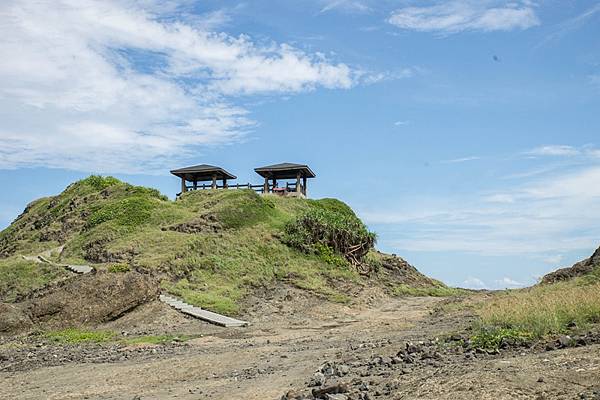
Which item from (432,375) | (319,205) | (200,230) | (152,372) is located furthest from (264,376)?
(319,205)

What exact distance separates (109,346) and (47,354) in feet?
5.59

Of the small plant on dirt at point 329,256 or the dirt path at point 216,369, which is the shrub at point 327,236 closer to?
the small plant on dirt at point 329,256

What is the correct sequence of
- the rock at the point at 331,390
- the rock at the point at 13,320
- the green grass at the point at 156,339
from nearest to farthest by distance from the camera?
the rock at the point at 331,390, the green grass at the point at 156,339, the rock at the point at 13,320

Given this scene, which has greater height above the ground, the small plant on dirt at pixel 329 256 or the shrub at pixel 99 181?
the shrub at pixel 99 181

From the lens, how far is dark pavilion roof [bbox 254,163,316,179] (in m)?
53.2

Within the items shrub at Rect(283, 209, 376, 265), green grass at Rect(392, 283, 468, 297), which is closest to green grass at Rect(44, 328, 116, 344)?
shrub at Rect(283, 209, 376, 265)

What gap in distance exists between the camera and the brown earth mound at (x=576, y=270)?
26266 millimetres

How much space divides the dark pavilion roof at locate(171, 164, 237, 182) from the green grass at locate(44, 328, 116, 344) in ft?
111

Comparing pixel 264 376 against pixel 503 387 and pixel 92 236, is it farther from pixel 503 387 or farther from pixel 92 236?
pixel 92 236

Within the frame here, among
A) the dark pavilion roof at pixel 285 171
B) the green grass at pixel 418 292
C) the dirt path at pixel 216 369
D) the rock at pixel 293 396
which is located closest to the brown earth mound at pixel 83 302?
the dirt path at pixel 216 369

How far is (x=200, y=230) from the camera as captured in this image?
119ft

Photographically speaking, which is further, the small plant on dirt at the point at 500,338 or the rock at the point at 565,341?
the small plant on dirt at the point at 500,338

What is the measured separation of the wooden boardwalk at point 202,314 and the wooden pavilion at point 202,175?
94.7 feet

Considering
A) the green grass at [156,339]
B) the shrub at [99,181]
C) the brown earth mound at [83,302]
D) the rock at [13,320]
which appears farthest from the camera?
the shrub at [99,181]
